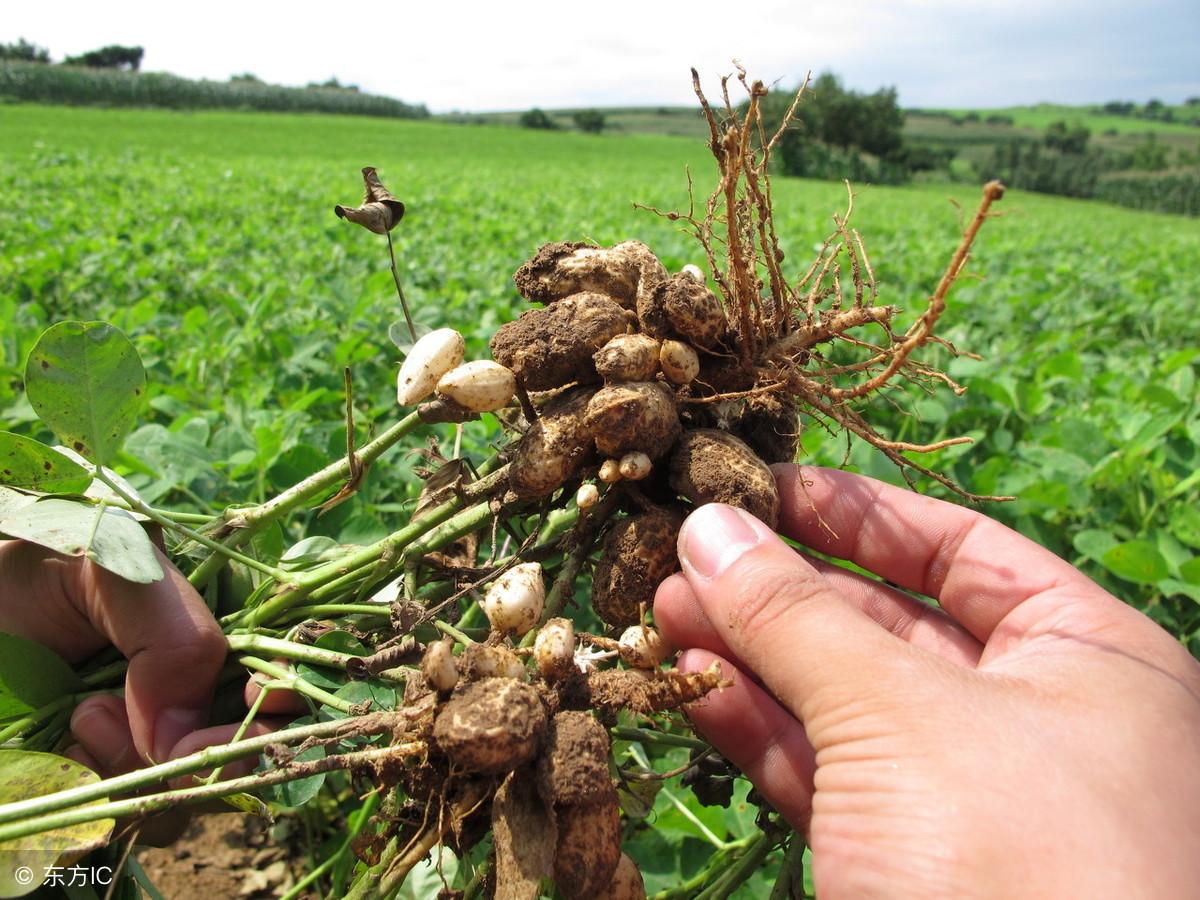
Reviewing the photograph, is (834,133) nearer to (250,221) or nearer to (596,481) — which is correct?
(250,221)

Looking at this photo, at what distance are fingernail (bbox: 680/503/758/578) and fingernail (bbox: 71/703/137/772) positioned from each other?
0.97 meters

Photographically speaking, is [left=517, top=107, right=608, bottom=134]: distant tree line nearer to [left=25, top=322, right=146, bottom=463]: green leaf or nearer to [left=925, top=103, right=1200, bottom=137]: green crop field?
[left=925, top=103, right=1200, bottom=137]: green crop field

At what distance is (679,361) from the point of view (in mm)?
1284

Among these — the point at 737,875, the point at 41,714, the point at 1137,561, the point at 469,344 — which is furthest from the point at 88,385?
the point at 1137,561

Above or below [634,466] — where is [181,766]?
below

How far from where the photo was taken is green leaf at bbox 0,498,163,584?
1.06 m

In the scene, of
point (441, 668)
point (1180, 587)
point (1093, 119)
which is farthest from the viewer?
point (1093, 119)

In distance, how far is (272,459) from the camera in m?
1.81

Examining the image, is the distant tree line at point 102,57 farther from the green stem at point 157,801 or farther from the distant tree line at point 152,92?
the green stem at point 157,801

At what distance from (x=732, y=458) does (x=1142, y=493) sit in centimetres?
188

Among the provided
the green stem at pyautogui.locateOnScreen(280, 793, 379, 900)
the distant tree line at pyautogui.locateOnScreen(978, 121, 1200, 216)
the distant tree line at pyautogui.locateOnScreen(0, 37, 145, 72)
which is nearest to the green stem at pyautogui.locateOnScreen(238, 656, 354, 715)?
the green stem at pyautogui.locateOnScreen(280, 793, 379, 900)

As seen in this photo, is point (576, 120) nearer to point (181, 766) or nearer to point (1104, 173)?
point (1104, 173)

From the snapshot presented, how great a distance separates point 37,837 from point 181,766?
→ 0.23 meters

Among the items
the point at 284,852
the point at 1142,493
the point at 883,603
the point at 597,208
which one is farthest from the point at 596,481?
the point at 597,208
